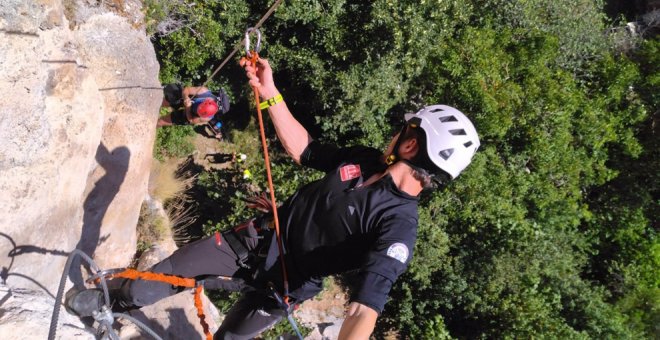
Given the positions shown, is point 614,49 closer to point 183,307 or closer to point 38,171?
point 183,307

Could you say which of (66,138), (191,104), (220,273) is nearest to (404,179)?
(220,273)

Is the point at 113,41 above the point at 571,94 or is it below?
below

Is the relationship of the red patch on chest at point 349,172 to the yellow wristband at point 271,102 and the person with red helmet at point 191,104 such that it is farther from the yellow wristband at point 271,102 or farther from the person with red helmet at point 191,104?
the person with red helmet at point 191,104

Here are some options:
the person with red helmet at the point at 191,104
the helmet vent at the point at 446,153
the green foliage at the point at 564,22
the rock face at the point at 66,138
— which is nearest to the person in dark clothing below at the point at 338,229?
the helmet vent at the point at 446,153

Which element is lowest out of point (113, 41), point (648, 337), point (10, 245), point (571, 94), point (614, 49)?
point (648, 337)

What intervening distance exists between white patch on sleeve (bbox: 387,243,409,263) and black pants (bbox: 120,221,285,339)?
38.2 inches

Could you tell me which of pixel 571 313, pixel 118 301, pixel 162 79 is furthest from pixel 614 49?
pixel 118 301

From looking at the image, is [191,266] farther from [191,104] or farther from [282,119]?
[191,104]

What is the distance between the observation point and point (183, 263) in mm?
3398

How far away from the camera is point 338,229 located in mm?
2951

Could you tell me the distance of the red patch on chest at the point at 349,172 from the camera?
307 centimetres

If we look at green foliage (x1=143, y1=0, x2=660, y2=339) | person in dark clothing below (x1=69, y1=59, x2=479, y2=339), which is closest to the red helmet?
green foliage (x1=143, y1=0, x2=660, y2=339)

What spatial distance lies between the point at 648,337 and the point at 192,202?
804 cm

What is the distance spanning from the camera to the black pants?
133 inches
